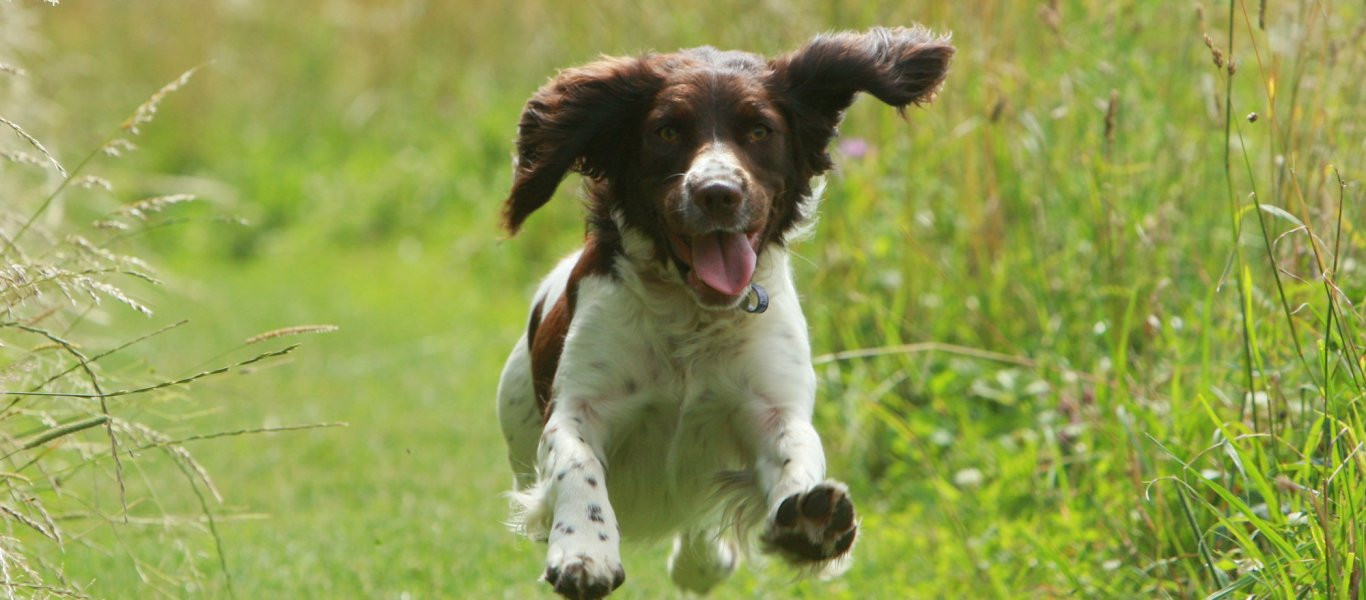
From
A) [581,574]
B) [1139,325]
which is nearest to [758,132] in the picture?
[581,574]

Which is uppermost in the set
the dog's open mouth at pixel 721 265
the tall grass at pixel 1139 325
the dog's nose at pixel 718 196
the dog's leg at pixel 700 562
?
the dog's nose at pixel 718 196

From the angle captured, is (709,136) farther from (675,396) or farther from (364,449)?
(364,449)

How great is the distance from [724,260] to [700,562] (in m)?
1.14

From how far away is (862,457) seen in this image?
535cm

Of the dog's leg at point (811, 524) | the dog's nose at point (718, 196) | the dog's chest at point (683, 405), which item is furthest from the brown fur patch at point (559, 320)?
the dog's leg at point (811, 524)

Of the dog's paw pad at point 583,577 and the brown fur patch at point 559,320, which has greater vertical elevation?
the brown fur patch at point 559,320

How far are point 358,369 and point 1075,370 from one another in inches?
150

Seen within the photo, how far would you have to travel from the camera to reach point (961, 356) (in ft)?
17.3

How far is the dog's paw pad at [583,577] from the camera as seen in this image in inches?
116

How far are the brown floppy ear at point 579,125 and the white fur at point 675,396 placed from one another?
220mm

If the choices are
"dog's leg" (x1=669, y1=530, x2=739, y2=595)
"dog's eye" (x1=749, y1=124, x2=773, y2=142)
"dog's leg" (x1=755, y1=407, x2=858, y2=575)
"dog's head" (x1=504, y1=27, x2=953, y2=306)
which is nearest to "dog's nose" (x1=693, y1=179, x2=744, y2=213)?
"dog's head" (x1=504, y1=27, x2=953, y2=306)

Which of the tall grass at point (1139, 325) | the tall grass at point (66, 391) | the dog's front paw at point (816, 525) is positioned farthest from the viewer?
the tall grass at point (1139, 325)

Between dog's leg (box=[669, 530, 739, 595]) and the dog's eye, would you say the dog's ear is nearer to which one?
the dog's eye

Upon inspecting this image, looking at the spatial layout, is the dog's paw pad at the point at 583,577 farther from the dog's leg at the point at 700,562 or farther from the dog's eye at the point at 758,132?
the dog's leg at the point at 700,562
